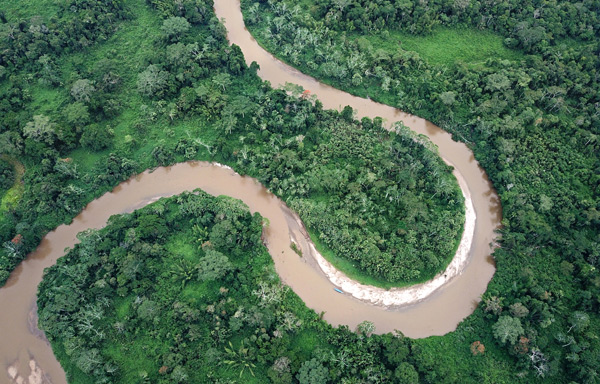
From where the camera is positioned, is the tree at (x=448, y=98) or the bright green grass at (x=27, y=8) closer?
the tree at (x=448, y=98)

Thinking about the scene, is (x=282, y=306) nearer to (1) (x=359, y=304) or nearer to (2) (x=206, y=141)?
(1) (x=359, y=304)

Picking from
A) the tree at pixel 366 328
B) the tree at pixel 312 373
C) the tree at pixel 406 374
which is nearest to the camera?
the tree at pixel 312 373

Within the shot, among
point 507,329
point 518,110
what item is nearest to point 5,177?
point 507,329

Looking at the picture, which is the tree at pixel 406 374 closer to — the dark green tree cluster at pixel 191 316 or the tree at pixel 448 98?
the dark green tree cluster at pixel 191 316

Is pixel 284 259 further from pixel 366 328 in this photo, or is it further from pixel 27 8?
pixel 27 8

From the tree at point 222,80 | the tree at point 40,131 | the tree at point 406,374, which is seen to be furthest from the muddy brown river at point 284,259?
the tree at point 222,80

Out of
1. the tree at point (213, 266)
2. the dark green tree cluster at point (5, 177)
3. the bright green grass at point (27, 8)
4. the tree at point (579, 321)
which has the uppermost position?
the bright green grass at point (27, 8)
